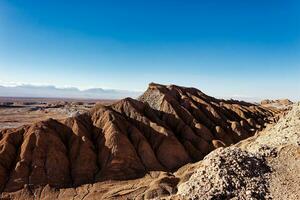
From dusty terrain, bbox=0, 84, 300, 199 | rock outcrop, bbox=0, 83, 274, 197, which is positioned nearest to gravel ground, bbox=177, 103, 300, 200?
dusty terrain, bbox=0, 84, 300, 199

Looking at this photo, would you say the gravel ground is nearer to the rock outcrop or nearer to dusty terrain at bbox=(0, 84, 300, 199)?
dusty terrain at bbox=(0, 84, 300, 199)

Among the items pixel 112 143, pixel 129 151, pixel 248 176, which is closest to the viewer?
pixel 248 176

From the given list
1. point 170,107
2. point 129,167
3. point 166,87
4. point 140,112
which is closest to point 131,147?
point 129,167

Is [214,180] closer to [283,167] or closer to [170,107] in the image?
[283,167]

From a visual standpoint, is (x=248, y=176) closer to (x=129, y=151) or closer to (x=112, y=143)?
(x=129, y=151)

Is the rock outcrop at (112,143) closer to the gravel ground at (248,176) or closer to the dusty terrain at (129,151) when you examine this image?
the dusty terrain at (129,151)

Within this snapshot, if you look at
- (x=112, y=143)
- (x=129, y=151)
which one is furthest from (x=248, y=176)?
(x=112, y=143)
